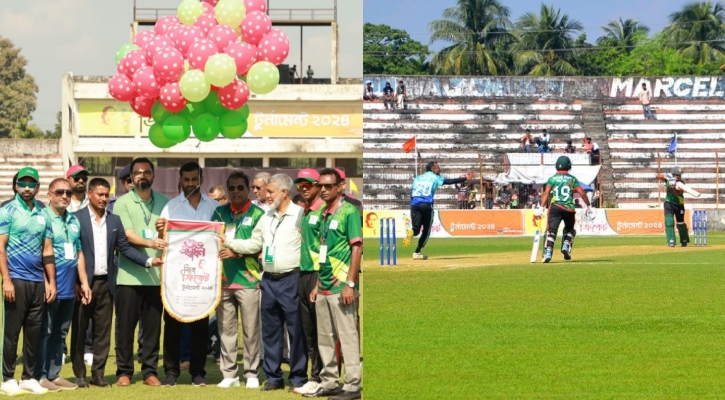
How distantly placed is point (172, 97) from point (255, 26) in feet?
4.00

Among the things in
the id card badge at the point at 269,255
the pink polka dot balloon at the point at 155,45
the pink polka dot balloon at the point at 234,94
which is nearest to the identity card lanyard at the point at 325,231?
the id card badge at the point at 269,255

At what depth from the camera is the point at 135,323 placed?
9523 mm

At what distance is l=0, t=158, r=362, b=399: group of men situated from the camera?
28.0ft

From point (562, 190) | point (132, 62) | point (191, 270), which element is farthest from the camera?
point (562, 190)

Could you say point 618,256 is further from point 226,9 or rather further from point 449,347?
point 449,347

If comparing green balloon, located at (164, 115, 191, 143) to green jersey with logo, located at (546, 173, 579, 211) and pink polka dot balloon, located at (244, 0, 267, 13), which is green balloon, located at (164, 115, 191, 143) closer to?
pink polka dot balloon, located at (244, 0, 267, 13)

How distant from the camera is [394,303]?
13.3m

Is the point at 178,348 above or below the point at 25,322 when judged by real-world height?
below

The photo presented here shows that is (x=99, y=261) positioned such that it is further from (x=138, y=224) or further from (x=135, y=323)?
(x=135, y=323)

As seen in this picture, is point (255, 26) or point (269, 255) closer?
point (269, 255)

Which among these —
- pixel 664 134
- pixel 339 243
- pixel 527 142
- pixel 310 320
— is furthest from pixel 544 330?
pixel 664 134

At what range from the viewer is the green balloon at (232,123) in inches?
528

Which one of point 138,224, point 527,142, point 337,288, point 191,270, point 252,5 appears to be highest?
point 527,142

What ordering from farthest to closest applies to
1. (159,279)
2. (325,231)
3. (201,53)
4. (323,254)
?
(201,53) → (159,279) → (325,231) → (323,254)
